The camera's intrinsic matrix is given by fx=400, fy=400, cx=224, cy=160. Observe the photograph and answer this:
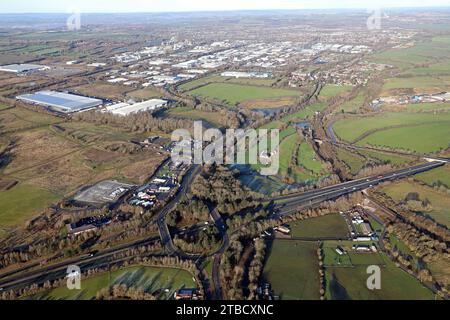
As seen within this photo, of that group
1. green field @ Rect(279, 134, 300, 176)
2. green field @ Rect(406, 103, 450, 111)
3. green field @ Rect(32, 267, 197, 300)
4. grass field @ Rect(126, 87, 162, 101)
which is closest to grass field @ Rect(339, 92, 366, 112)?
green field @ Rect(406, 103, 450, 111)

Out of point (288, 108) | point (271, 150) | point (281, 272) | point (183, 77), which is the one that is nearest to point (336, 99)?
point (288, 108)

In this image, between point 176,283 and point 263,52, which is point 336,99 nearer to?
point 176,283

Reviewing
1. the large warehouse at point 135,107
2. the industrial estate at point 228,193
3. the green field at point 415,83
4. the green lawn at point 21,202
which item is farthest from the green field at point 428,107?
the green lawn at point 21,202

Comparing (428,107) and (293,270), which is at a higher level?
(428,107)

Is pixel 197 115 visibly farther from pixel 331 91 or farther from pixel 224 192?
pixel 224 192

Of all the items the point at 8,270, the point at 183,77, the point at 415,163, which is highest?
the point at 183,77

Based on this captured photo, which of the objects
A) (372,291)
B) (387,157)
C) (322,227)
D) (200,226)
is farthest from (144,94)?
(372,291)
